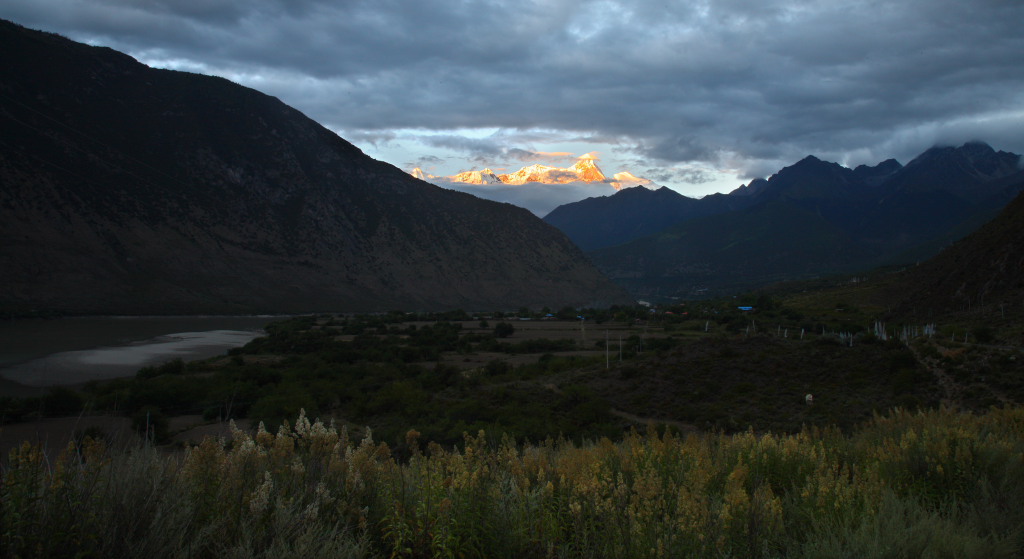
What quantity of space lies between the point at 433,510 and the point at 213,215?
103 metres

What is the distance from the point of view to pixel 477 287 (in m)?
114

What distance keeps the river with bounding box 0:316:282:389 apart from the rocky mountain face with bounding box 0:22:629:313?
638 centimetres

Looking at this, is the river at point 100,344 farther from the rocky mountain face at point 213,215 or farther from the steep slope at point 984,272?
the steep slope at point 984,272

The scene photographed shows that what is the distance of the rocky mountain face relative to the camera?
75606 mm

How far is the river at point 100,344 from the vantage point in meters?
38.3

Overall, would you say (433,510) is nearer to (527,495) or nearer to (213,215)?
(527,495)

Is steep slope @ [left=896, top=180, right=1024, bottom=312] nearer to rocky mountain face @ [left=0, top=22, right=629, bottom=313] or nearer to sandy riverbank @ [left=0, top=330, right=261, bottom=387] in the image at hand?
sandy riverbank @ [left=0, top=330, right=261, bottom=387]

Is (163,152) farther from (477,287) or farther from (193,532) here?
(193,532)

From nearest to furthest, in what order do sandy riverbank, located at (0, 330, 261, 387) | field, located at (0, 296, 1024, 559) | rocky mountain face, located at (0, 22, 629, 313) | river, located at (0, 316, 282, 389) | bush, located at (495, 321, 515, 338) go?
field, located at (0, 296, 1024, 559), sandy riverbank, located at (0, 330, 261, 387), river, located at (0, 316, 282, 389), bush, located at (495, 321, 515, 338), rocky mountain face, located at (0, 22, 629, 313)

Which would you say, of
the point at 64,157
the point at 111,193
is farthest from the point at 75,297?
the point at 64,157

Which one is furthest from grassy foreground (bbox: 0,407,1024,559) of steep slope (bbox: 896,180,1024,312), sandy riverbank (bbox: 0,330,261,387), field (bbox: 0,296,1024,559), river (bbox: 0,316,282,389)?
steep slope (bbox: 896,180,1024,312)

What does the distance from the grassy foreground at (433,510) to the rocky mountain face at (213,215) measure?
243ft

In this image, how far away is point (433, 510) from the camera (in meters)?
4.82

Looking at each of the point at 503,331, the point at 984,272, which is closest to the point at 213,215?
the point at 503,331
